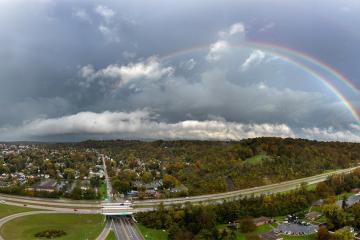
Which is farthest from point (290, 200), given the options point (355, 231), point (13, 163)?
point (13, 163)

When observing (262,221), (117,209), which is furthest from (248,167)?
(117,209)

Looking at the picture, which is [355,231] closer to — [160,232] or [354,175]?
[160,232]

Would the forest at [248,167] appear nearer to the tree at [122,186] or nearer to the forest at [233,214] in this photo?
the tree at [122,186]

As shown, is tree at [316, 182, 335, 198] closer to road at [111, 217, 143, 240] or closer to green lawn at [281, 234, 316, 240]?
green lawn at [281, 234, 316, 240]

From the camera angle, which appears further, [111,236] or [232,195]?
[232,195]

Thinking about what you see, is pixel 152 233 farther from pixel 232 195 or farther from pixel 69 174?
pixel 69 174

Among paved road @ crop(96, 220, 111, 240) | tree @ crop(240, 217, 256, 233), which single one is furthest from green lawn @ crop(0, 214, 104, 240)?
tree @ crop(240, 217, 256, 233)

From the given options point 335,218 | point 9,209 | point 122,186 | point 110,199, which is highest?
point 122,186
